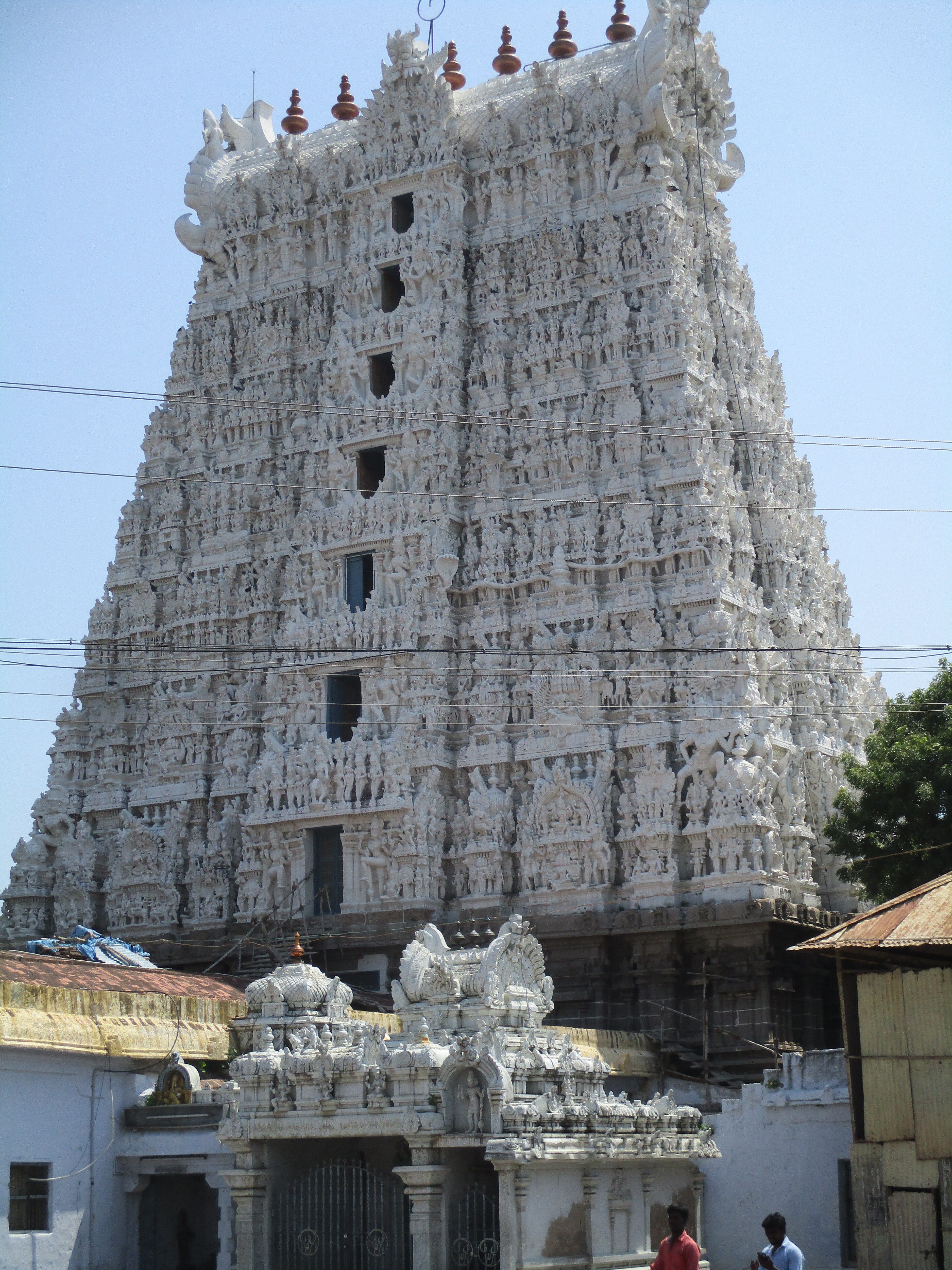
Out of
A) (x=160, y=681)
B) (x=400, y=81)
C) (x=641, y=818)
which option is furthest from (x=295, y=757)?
(x=400, y=81)

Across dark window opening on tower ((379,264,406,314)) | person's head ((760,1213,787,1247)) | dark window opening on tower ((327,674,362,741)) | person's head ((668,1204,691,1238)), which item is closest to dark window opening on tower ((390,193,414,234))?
dark window opening on tower ((379,264,406,314))

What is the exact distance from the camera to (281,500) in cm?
4256

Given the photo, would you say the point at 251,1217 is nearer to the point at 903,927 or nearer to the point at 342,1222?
the point at 342,1222

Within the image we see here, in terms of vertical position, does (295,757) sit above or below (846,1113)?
above

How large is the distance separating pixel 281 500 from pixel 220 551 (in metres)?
1.99

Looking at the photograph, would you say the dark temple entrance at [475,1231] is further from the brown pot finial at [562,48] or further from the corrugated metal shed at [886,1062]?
the brown pot finial at [562,48]

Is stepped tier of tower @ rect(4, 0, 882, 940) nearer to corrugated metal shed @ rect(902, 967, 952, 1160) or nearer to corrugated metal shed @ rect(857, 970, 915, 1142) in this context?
corrugated metal shed @ rect(857, 970, 915, 1142)

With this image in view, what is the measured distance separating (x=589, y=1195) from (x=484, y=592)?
18014 mm

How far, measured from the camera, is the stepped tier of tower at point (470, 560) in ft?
117

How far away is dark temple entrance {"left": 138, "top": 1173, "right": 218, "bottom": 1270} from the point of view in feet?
84.5

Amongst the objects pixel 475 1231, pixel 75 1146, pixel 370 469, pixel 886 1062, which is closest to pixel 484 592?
pixel 370 469

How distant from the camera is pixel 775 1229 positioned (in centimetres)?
1619

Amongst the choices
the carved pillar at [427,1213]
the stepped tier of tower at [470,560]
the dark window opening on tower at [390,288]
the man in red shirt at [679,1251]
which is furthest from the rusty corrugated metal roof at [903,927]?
the dark window opening on tower at [390,288]

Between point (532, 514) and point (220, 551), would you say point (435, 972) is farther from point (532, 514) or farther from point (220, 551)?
point (220, 551)
